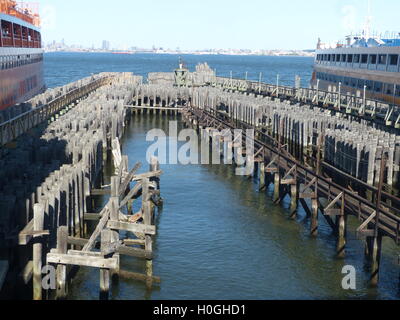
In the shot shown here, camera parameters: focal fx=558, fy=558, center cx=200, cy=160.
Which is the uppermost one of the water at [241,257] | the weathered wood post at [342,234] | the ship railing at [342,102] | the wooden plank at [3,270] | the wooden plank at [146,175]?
the ship railing at [342,102]

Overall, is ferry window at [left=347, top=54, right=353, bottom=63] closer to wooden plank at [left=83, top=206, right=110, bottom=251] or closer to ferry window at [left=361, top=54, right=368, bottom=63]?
ferry window at [left=361, top=54, right=368, bottom=63]

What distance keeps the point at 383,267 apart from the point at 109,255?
976 centimetres

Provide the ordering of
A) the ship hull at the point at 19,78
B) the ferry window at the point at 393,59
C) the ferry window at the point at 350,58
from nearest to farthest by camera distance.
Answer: the ship hull at the point at 19,78
the ferry window at the point at 393,59
the ferry window at the point at 350,58

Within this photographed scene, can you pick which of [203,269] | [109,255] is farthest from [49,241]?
[203,269]

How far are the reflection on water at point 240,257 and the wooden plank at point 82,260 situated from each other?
2.10 metres

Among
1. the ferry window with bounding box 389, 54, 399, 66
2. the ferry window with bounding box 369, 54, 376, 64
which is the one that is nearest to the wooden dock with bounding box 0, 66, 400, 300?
the ferry window with bounding box 389, 54, 399, 66

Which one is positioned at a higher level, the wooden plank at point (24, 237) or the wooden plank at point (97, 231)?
the wooden plank at point (24, 237)

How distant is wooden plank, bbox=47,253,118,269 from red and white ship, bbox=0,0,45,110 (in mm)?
25468

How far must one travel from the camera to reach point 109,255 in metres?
16.6

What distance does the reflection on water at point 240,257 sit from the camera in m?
18.1

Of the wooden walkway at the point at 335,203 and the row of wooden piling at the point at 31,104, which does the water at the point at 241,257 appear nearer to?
the wooden walkway at the point at 335,203

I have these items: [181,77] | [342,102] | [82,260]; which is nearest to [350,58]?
[342,102]

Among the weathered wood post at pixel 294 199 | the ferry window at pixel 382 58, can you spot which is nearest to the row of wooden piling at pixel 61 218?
the weathered wood post at pixel 294 199

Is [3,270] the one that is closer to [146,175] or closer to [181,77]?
[146,175]
